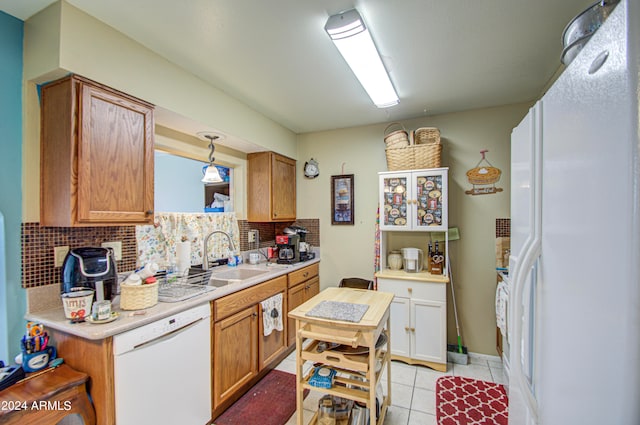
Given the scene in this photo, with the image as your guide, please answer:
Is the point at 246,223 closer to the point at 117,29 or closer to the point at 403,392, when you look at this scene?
the point at 117,29

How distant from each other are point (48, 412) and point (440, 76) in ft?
10.2

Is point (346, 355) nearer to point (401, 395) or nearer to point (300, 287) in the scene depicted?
point (401, 395)

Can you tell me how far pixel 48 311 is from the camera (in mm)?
1577

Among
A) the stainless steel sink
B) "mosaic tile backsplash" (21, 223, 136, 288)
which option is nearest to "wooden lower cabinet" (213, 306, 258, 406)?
the stainless steel sink

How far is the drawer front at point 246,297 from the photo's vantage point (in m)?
2.01

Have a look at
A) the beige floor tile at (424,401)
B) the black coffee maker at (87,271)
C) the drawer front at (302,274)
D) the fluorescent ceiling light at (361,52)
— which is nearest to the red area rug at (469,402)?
the beige floor tile at (424,401)

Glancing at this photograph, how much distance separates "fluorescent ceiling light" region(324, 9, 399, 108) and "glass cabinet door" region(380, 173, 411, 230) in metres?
0.79

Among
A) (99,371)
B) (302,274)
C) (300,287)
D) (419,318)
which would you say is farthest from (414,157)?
(99,371)

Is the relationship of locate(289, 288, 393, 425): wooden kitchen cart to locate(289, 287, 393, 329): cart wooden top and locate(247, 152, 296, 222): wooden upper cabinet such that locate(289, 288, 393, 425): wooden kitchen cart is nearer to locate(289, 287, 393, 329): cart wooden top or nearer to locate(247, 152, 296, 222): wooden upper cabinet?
locate(289, 287, 393, 329): cart wooden top

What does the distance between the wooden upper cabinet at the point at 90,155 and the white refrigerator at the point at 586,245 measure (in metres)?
2.04

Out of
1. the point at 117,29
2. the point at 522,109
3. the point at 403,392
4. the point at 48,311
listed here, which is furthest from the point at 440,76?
the point at 48,311

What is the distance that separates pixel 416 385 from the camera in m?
2.42

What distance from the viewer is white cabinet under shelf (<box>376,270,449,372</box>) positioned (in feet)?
8.66

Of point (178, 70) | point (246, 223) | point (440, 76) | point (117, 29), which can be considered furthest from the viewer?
point (246, 223)
